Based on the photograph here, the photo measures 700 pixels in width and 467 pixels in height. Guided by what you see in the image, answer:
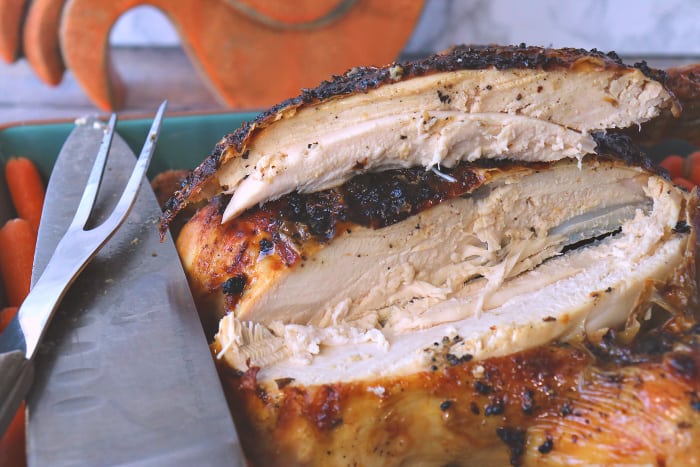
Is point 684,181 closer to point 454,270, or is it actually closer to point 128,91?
point 454,270

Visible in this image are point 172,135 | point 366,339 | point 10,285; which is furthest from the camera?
point 172,135

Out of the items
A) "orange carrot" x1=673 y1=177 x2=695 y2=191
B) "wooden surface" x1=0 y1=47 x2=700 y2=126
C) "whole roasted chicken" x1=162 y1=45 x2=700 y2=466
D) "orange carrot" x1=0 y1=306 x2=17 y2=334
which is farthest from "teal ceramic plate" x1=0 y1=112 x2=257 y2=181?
"wooden surface" x1=0 y1=47 x2=700 y2=126

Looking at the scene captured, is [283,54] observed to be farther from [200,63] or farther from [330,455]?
[330,455]

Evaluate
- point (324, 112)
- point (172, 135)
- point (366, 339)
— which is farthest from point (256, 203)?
point (172, 135)

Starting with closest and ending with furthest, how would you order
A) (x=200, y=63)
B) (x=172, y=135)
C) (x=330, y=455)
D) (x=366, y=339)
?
(x=330, y=455)
(x=366, y=339)
(x=172, y=135)
(x=200, y=63)

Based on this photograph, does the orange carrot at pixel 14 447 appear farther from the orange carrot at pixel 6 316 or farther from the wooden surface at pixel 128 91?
the wooden surface at pixel 128 91

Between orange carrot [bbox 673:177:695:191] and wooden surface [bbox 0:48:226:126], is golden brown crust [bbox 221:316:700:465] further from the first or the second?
wooden surface [bbox 0:48:226:126]
